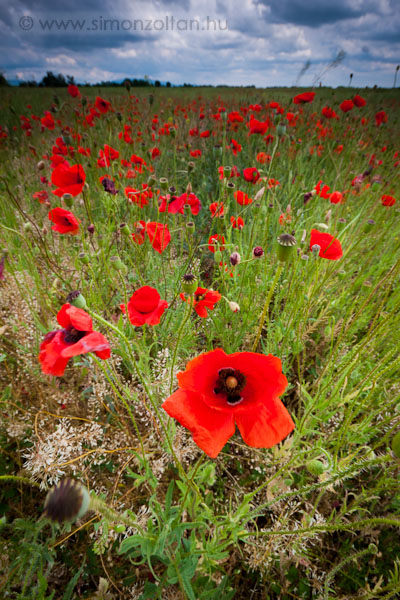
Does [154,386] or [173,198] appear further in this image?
[173,198]

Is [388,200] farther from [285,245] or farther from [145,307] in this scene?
[145,307]

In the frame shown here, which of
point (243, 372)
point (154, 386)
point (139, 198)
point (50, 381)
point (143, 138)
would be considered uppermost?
point (143, 138)

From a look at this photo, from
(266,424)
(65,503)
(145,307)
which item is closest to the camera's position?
(65,503)

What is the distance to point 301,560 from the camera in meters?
1.15

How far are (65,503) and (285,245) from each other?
75cm

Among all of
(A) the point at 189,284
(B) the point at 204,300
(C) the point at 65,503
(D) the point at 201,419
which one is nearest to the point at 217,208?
(B) the point at 204,300

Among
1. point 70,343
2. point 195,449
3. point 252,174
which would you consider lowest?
point 195,449

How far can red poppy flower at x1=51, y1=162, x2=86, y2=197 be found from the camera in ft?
5.11

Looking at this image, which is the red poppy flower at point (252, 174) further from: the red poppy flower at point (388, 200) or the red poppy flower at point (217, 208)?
the red poppy flower at point (388, 200)

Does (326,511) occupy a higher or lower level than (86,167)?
lower

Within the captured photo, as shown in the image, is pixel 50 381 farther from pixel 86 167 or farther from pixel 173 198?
pixel 86 167

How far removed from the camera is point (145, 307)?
1110 mm

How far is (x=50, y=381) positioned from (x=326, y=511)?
1472mm

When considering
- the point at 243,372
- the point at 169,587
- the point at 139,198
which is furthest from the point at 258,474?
the point at 139,198
